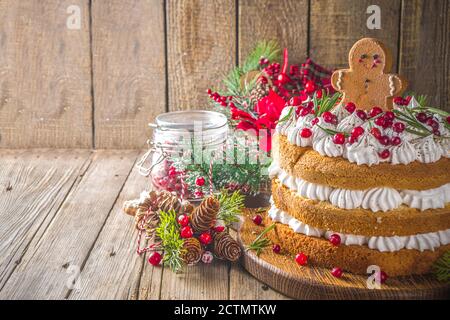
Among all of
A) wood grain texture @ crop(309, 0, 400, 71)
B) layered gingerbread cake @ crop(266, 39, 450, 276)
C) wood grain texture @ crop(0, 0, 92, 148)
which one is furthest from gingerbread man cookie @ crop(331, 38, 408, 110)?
wood grain texture @ crop(0, 0, 92, 148)

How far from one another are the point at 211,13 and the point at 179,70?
0.79ft

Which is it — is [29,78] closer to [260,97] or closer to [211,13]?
[211,13]

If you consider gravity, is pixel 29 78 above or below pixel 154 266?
above

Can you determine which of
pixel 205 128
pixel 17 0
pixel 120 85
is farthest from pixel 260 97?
pixel 17 0

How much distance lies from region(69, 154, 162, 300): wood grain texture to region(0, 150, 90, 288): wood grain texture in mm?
184

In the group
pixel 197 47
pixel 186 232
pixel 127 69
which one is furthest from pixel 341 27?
pixel 186 232

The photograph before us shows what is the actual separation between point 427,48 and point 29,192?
1462mm

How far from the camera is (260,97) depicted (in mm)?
2334

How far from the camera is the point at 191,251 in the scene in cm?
170

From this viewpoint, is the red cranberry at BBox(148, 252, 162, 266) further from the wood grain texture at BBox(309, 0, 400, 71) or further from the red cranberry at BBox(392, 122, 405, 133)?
the wood grain texture at BBox(309, 0, 400, 71)

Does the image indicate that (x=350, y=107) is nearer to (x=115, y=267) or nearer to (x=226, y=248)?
(x=226, y=248)

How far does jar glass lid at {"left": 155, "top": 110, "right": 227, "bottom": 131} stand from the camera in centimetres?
213

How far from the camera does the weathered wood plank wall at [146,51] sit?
2.53m

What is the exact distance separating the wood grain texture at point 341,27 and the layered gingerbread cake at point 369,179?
908 mm
